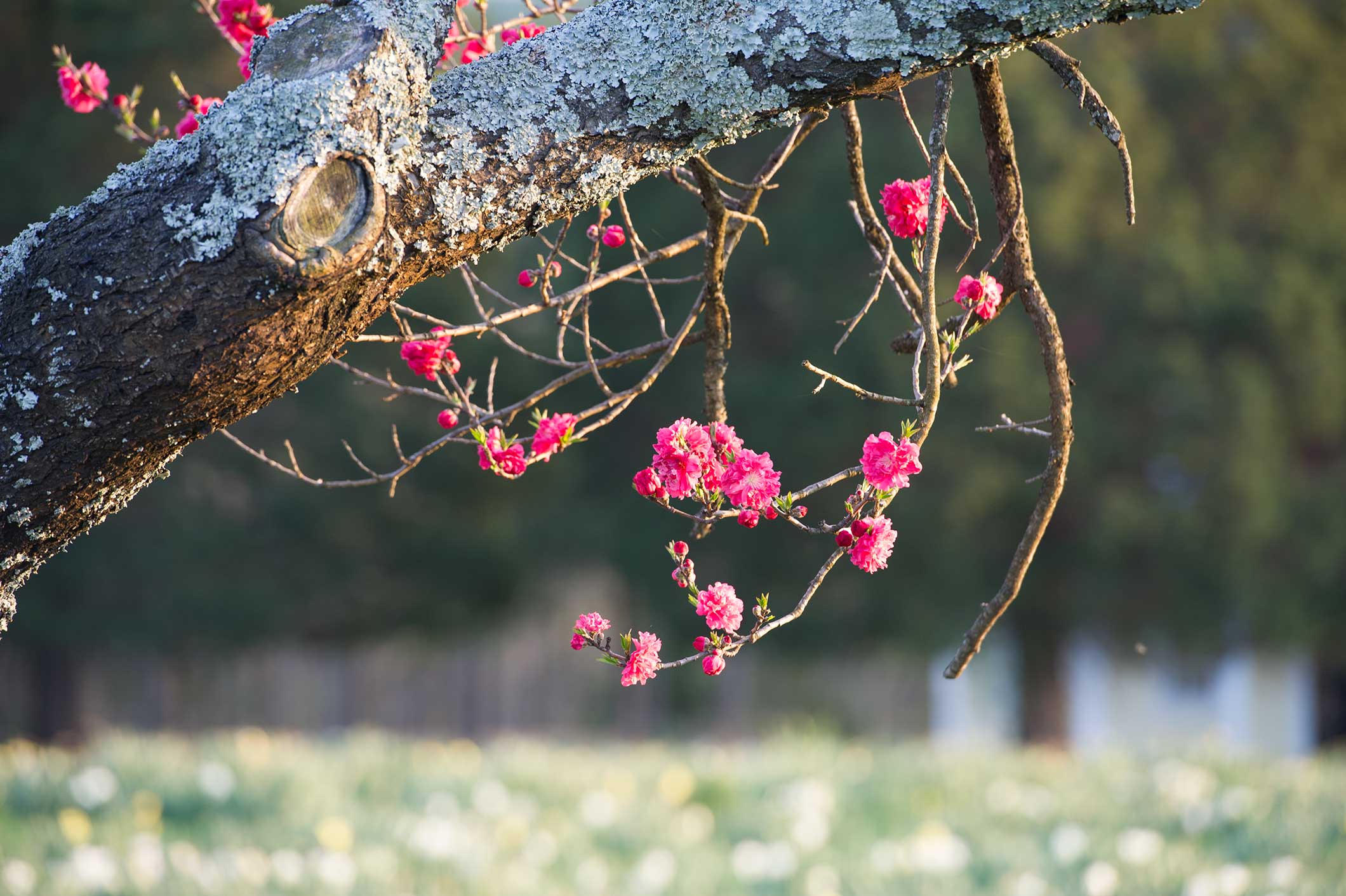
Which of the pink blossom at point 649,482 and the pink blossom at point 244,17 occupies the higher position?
the pink blossom at point 244,17

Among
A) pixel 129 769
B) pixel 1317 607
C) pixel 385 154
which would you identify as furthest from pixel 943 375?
pixel 1317 607

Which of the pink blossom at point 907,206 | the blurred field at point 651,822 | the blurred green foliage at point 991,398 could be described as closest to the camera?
the pink blossom at point 907,206

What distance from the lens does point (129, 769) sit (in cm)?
452

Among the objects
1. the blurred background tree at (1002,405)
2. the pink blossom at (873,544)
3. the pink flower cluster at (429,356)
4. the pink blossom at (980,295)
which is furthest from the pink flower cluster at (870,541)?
the blurred background tree at (1002,405)

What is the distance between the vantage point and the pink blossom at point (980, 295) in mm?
1466

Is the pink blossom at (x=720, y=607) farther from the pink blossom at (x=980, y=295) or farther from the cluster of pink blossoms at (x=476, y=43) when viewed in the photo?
the cluster of pink blossoms at (x=476, y=43)

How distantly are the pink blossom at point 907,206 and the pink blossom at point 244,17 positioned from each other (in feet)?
3.82

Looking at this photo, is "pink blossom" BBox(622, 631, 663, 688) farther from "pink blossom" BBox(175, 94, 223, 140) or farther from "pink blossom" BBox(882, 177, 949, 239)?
"pink blossom" BBox(175, 94, 223, 140)

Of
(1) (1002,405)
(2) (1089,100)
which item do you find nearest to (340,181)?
(2) (1089,100)

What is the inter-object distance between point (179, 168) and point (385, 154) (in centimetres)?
20

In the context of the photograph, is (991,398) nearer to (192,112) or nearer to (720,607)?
(192,112)

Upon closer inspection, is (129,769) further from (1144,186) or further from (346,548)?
(1144,186)

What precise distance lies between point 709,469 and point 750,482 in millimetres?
55

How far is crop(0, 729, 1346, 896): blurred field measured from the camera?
337 centimetres
